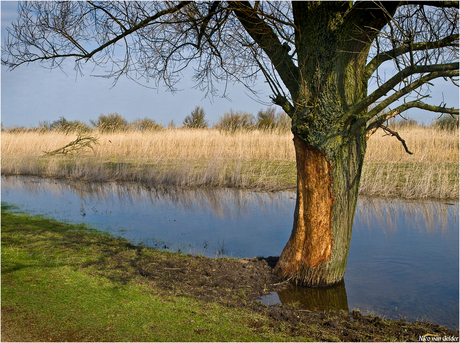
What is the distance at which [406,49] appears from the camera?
4219 mm

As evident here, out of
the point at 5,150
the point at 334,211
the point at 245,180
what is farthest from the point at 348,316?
the point at 5,150

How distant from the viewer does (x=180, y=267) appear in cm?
513

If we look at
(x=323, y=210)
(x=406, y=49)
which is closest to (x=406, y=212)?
(x=323, y=210)

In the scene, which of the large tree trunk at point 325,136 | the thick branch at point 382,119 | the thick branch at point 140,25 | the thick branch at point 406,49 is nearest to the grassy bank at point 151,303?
the large tree trunk at point 325,136

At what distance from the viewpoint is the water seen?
4.65 m

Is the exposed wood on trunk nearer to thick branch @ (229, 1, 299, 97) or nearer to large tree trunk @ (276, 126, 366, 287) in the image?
large tree trunk @ (276, 126, 366, 287)

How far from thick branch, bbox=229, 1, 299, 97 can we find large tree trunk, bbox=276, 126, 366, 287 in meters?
0.73

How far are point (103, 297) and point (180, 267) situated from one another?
4.07 feet

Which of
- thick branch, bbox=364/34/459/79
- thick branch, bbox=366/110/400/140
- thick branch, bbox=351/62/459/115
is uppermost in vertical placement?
thick branch, bbox=364/34/459/79

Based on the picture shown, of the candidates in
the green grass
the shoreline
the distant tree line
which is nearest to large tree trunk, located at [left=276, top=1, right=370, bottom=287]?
the green grass

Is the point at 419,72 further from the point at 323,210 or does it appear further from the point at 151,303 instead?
the point at 151,303

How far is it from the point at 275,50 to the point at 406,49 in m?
1.53

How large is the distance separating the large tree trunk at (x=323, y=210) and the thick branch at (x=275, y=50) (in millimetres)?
732

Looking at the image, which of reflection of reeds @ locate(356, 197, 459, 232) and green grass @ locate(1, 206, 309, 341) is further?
reflection of reeds @ locate(356, 197, 459, 232)
